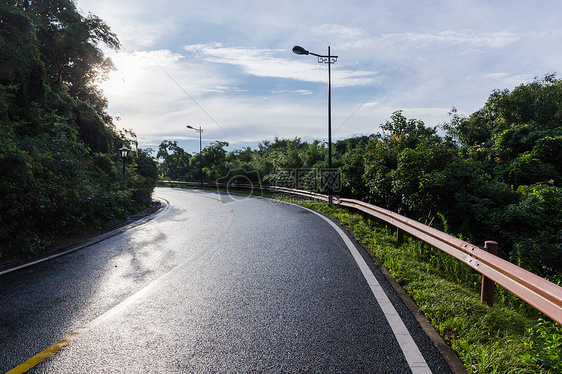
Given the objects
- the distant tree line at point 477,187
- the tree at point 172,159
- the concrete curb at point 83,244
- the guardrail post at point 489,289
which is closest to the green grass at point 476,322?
the guardrail post at point 489,289

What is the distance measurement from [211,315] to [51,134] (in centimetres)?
1045

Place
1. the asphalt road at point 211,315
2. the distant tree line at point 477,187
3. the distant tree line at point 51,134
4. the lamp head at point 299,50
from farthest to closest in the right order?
the lamp head at point 299,50 < the distant tree line at point 477,187 < the distant tree line at point 51,134 < the asphalt road at point 211,315

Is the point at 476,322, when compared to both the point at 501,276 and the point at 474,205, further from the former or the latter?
the point at 474,205

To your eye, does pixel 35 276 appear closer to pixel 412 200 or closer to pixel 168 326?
pixel 168 326

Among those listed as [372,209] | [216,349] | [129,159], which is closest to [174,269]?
[216,349]

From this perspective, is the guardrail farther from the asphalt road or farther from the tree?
the tree

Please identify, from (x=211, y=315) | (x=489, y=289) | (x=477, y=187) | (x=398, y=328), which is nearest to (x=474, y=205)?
(x=477, y=187)

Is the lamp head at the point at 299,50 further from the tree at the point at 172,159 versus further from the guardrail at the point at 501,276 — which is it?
the tree at the point at 172,159

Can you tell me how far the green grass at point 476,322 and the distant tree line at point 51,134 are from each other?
769cm

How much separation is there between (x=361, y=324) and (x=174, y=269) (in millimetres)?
3419

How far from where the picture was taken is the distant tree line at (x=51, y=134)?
684 cm

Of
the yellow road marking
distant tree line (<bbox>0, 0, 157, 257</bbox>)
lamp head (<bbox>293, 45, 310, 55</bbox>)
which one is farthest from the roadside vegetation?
distant tree line (<bbox>0, 0, 157, 257</bbox>)

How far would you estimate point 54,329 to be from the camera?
3.21 meters

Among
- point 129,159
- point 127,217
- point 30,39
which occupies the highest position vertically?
point 30,39
